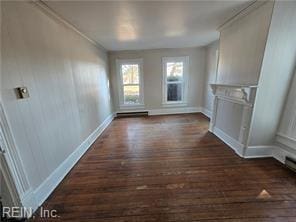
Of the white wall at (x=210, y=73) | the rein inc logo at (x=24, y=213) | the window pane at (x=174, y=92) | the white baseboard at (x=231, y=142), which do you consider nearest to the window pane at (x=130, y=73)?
the window pane at (x=174, y=92)

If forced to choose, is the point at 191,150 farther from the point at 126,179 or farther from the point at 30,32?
the point at 30,32

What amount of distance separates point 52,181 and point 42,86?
1.23 metres

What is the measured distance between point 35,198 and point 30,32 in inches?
74.1

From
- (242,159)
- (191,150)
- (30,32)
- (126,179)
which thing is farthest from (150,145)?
(30,32)

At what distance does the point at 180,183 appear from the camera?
6.41 ft

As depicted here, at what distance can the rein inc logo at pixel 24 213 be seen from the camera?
146 cm

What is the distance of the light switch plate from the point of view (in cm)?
151

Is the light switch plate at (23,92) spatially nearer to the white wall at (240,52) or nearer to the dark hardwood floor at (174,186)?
the dark hardwood floor at (174,186)

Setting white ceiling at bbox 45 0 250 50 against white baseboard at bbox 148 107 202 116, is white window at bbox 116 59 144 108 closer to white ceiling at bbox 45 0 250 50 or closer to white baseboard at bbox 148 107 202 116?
white baseboard at bbox 148 107 202 116

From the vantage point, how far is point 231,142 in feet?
9.30

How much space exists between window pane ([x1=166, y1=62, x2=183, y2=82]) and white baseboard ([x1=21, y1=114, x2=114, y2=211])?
3.57 metres

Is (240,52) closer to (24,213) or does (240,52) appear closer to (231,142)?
(231,142)

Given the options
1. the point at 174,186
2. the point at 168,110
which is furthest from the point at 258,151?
the point at 168,110

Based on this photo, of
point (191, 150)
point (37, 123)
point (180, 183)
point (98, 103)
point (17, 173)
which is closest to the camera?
point (17, 173)
